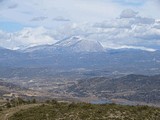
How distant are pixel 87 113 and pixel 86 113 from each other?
16cm

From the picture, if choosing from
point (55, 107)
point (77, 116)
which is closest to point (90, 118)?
point (77, 116)

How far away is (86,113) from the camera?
62969 millimetres

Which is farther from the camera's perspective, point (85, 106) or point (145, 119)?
point (85, 106)

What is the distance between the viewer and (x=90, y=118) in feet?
198

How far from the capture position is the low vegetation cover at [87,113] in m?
61.3

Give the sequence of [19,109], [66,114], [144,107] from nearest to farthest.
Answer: [66,114] → [144,107] → [19,109]

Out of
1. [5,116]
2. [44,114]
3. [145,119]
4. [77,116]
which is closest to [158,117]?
[145,119]

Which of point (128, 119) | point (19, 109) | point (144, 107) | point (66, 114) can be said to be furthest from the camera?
point (19, 109)

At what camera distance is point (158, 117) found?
62.4 m

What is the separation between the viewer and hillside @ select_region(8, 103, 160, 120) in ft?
201

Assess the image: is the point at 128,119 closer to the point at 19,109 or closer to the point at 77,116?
the point at 77,116

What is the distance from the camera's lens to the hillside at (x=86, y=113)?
201 feet

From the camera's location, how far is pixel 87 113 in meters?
62.9

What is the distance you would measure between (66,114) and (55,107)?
7.95 m
